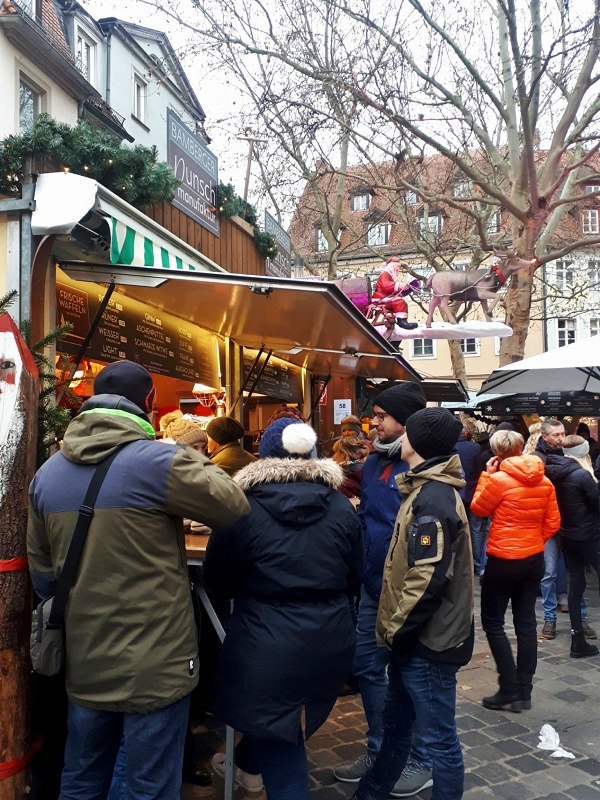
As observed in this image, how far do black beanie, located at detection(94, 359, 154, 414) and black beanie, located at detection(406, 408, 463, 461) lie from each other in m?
1.31

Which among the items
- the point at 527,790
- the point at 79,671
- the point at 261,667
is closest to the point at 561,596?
the point at 527,790

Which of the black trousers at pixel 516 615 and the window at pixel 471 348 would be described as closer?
the black trousers at pixel 516 615

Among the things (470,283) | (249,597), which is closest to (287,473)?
(249,597)

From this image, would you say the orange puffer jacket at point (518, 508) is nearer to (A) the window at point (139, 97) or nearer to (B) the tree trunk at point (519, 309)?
(B) the tree trunk at point (519, 309)

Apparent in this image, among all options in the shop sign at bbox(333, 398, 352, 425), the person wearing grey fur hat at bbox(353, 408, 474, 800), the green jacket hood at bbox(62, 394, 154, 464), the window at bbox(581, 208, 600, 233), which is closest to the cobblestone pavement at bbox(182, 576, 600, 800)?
the person wearing grey fur hat at bbox(353, 408, 474, 800)

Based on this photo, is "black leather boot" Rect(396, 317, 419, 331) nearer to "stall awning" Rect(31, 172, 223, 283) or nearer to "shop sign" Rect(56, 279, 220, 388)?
"shop sign" Rect(56, 279, 220, 388)

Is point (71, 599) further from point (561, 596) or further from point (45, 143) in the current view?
point (561, 596)

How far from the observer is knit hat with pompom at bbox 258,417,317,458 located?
286 centimetres

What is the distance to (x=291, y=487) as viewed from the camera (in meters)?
2.74

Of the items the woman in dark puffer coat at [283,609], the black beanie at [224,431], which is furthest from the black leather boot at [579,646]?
the woman in dark puffer coat at [283,609]

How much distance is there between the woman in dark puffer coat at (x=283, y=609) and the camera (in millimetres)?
2646

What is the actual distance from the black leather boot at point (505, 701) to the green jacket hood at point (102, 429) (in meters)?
3.58

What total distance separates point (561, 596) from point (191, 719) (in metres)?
5.23

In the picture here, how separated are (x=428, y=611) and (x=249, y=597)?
861 mm
